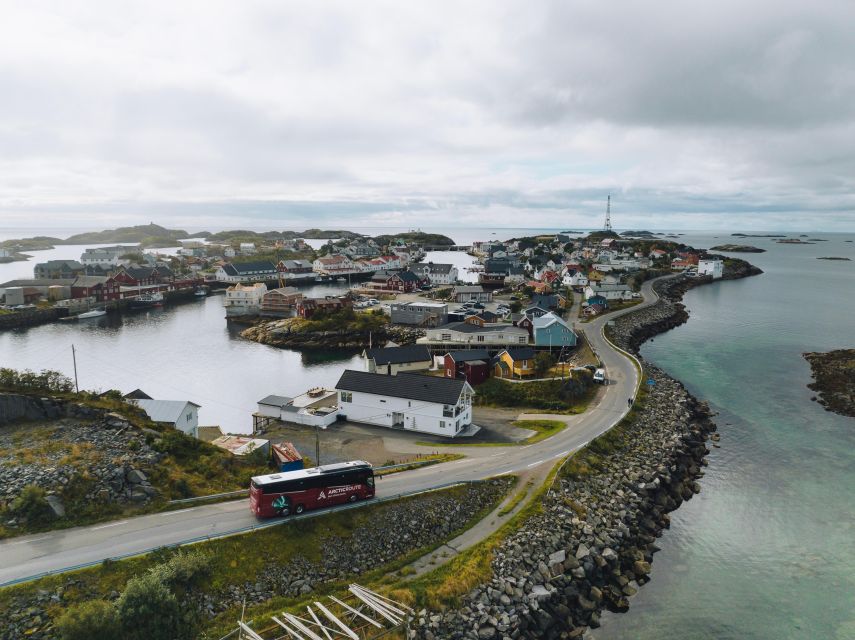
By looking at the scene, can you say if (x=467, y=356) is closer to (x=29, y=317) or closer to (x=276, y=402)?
(x=276, y=402)

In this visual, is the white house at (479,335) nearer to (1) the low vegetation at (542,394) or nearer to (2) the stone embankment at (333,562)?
(1) the low vegetation at (542,394)

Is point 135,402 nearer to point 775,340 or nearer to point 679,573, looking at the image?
point 679,573

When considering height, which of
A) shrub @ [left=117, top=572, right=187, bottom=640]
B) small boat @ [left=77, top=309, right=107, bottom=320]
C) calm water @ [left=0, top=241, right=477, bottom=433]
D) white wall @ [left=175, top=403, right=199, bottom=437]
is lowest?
calm water @ [left=0, top=241, right=477, bottom=433]

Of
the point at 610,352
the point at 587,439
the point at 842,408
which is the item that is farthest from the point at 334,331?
the point at 842,408

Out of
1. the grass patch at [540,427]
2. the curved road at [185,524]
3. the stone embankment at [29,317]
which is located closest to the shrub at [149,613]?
the curved road at [185,524]

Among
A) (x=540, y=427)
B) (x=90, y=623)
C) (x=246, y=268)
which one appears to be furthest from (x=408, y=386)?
(x=246, y=268)

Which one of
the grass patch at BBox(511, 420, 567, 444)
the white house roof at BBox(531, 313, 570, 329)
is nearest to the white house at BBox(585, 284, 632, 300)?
the white house roof at BBox(531, 313, 570, 329)

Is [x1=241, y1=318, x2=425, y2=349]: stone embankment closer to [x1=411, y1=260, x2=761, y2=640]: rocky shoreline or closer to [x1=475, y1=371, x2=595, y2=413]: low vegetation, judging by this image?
[x1=475, y1=371, x2=595, y2=413]: low vegetation
